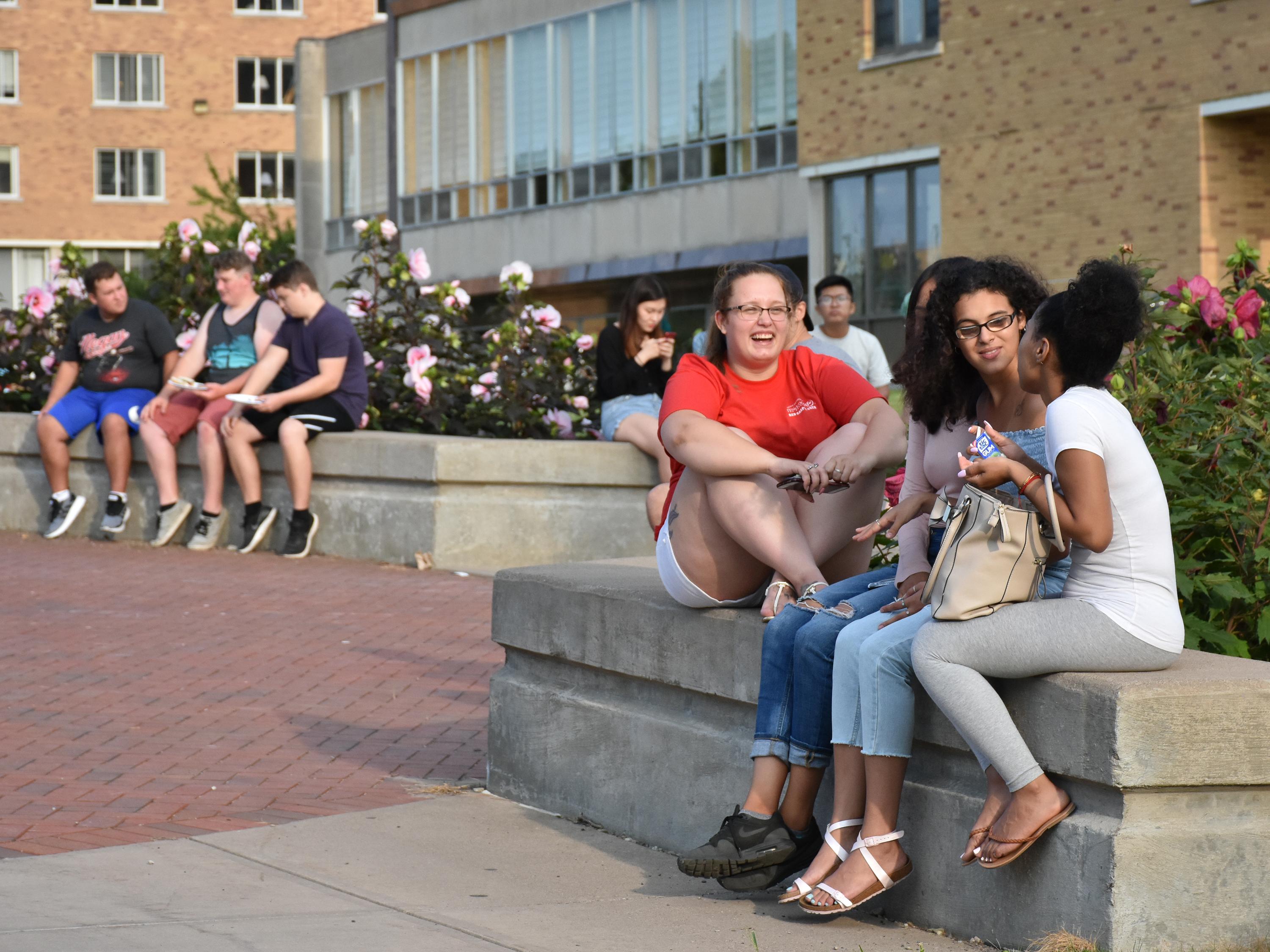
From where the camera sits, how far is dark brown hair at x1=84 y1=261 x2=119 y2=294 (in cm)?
1294

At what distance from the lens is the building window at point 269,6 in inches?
2415

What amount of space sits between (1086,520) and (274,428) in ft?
28.4

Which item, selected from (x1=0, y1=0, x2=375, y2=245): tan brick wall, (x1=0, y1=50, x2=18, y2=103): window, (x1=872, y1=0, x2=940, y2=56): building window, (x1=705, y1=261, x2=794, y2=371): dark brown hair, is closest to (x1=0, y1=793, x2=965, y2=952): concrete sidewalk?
(x1=705, y1=261, x2=794, y2=371): dark brown hair

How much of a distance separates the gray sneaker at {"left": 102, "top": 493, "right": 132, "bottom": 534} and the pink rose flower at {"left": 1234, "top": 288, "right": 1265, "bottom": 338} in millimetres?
8837

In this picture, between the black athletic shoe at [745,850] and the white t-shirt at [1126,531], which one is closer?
the white t-shirt at [1126,531]

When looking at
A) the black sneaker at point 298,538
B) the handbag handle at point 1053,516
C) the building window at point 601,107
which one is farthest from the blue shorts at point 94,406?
the building window at point 601,107

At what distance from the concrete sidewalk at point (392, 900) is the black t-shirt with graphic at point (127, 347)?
320 inches

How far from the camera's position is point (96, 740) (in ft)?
21.5

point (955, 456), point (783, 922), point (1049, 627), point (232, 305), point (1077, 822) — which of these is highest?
point (232, 305)

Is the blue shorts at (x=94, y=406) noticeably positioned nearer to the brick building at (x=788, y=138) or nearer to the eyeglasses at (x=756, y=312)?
the eyeglasses at (x=756, y=312)

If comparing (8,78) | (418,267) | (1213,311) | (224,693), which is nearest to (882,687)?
(1213,311)

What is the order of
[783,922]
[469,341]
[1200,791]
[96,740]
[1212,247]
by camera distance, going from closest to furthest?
[1200,791] → [783,922] → [96,740] → [469,341] → [1212,247]

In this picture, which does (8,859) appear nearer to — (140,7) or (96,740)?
(96,740)

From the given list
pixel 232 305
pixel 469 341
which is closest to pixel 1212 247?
pixel 469 341
